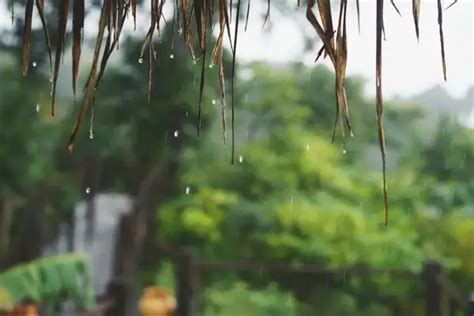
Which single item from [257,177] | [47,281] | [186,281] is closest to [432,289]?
[257,177]

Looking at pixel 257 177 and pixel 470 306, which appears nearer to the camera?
pixel 470 306

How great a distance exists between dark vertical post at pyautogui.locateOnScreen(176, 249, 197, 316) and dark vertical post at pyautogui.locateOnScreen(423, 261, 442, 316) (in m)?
0.68

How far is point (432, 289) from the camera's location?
2.39 metres

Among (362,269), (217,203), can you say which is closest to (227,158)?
→ (217,203)

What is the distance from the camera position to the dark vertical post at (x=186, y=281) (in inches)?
94.7

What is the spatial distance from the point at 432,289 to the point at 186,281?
2.36 feet

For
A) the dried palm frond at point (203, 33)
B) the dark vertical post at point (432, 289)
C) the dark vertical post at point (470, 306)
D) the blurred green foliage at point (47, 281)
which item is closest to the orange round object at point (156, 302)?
the blurred green foliage at point (47, 281)

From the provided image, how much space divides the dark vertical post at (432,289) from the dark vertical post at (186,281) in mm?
678

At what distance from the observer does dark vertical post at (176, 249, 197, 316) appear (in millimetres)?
2404

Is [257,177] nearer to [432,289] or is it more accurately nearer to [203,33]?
[432,289]

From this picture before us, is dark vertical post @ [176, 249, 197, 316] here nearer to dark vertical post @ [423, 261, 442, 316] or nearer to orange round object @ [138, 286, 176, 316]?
orange round object @ [138, 286, 176, 316]

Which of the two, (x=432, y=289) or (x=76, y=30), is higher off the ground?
(x=76, y=30)

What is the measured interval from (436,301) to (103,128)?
43.0 inches

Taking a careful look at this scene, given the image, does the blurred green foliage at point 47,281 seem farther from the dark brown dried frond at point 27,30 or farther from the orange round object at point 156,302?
the dark brown dried frond at point 27,30
